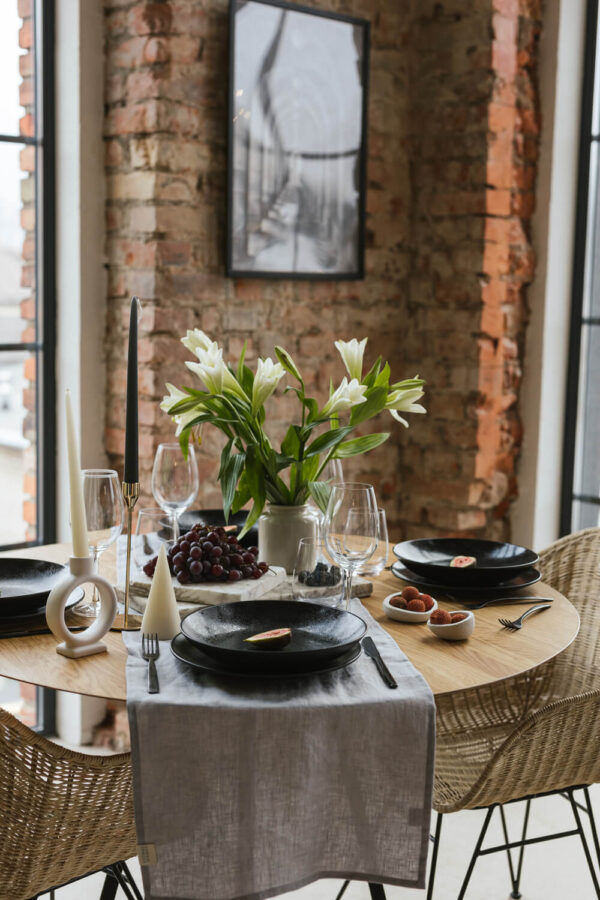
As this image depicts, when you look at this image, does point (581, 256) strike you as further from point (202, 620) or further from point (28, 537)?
point (202, 620)

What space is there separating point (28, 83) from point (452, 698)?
2112 mm

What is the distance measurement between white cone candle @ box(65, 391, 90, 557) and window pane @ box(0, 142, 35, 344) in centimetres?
156

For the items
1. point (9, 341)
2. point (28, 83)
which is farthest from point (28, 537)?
point (28, 83)

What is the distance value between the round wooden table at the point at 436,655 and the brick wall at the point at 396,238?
1.28m

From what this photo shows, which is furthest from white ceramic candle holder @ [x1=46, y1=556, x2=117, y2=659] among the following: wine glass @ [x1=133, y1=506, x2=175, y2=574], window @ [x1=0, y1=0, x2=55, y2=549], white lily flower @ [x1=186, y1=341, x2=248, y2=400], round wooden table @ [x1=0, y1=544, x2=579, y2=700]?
window @ [x1=0, y1=0, x2=55, y2=549]

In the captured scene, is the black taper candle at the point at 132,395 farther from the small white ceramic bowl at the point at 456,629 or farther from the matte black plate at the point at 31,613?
the small white ceramic bowl at the point at 456,629

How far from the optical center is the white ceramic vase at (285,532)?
1.91 metres

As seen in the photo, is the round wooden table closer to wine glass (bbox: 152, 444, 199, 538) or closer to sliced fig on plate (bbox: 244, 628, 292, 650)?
sliced fig on plate (bbox: 244, 628, 292, 650)

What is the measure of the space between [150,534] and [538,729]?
902 millimetres

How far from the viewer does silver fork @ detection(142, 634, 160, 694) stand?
1367 millimetres

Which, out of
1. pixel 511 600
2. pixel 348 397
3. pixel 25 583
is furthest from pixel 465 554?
pixel 25 583

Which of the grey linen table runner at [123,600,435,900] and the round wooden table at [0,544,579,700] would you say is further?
the round wooden table at [0,544,579,700]

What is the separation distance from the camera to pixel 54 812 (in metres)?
1.48

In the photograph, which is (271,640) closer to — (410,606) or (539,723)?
(410,606)
